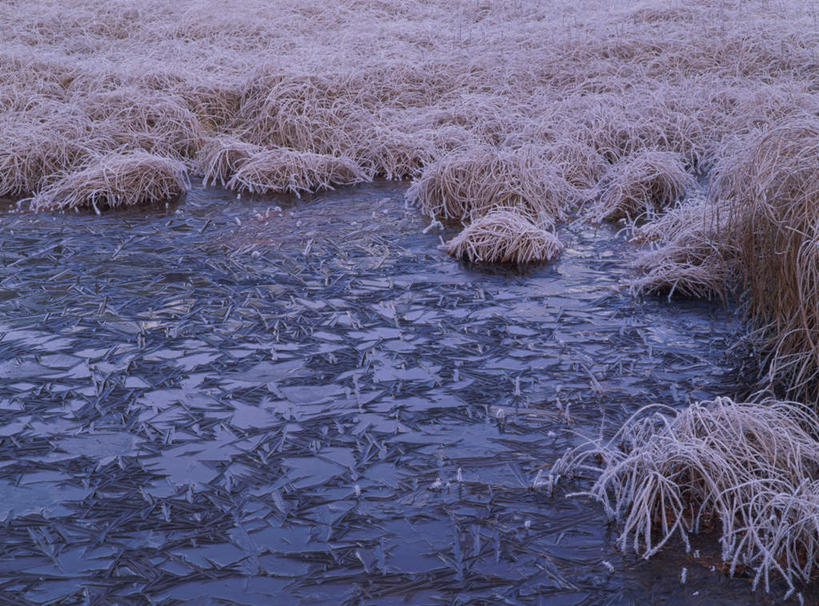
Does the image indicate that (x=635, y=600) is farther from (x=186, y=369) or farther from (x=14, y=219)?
(x=14, y=219)

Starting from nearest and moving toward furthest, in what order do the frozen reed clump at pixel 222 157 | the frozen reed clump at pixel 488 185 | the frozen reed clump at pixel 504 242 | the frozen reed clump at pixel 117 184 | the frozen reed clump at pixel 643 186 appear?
the frozen reed clump at pixel 504 242 → the frozen reed clump at pixel 488 185 → the frozen reed clump at pixel 643 186 → the frozen reed clump at pixel 117 184 → the frozen reed clump at pixel 222 157

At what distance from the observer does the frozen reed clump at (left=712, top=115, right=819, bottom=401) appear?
391 centimetres

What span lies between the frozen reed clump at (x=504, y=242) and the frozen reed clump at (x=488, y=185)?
0.55m

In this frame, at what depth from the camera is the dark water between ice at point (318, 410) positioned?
128 inches

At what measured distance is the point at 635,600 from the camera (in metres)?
3.08

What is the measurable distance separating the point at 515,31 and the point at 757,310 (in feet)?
27.4

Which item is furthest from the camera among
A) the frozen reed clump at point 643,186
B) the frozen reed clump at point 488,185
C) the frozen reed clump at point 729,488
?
the frozen reed clump at point 643,186

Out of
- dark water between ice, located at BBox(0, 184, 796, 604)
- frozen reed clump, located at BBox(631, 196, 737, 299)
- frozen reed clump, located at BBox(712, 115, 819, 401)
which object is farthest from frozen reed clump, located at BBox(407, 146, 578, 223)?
frozen reed clump, located at BBox(712, 115, 819, 401)

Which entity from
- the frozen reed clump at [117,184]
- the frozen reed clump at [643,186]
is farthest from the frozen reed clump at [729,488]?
the frozen reed clump at [117,184]

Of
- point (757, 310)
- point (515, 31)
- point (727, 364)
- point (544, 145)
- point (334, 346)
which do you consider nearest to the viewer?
point (757, 310)

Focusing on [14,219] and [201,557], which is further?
[14,219]

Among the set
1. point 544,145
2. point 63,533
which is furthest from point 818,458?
point 544,145

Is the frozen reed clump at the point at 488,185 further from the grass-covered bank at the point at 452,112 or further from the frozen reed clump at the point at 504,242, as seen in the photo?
the frozen reed clump at the point at 504,242

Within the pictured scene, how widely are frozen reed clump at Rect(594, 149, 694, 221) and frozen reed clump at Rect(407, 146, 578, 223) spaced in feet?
1.25
